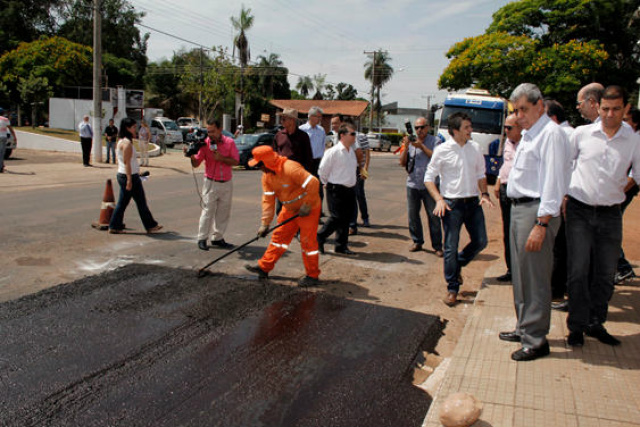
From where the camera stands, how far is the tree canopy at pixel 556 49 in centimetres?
2853

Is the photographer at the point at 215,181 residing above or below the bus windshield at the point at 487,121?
below

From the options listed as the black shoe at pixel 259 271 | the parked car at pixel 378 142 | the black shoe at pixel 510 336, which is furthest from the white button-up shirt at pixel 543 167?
the parked car at pixel 378 142

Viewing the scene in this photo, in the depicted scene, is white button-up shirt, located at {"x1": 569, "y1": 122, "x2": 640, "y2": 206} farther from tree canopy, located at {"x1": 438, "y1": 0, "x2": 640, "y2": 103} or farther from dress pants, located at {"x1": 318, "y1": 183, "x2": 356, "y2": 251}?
tree canopy, located at {"x1": 438, "y1": 0, "x2": 640, "y2": 103}

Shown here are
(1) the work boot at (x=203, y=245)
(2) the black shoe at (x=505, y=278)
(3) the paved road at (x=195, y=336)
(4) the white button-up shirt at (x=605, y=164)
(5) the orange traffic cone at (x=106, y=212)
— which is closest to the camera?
(3) the paved road at (x=195, y=336)

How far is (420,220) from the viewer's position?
756cm

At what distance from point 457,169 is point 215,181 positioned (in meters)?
3.46

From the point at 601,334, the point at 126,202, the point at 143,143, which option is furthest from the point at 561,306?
the point at 143,143

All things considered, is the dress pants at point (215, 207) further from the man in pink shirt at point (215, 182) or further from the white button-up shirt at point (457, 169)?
the white button-up shirt at point (457, 169)

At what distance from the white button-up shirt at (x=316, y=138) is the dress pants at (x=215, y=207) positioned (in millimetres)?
1967

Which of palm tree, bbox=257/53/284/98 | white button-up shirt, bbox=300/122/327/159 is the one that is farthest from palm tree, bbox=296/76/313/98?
white button-up shirt, bbox=300/122/327/159

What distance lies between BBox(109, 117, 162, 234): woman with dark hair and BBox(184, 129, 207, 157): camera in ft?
3.91

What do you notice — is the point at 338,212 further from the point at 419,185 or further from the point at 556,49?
the point at 556,49

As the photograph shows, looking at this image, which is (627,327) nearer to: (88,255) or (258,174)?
(88,255)

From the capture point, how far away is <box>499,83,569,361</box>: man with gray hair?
3510 millimetres
